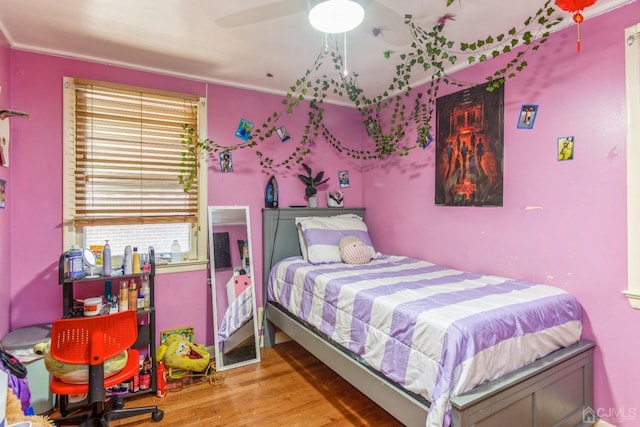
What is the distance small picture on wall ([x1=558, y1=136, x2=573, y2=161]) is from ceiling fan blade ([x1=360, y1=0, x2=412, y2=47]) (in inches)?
45.4

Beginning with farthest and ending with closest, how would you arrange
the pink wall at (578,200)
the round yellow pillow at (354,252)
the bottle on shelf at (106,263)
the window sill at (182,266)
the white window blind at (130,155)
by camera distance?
the round yellow pillow at (354,252), the window sill at (182,266), the white window blind at (130,155), the bottle on shelf at (106,263), the pink wall at (578,200)

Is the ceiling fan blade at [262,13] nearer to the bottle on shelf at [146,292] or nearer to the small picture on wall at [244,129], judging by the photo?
the small picture on wall at [244,129]

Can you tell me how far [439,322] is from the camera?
4.83ft

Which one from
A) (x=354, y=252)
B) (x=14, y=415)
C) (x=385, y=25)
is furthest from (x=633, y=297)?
(x=14, y=415)

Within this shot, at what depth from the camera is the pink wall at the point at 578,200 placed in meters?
1.81

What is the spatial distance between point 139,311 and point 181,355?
477mm

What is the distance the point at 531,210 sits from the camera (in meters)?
2.21

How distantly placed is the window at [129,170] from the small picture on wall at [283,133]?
2.30 feet

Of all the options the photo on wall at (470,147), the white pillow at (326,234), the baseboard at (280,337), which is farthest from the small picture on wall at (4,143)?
the photo on wall at (470,147)

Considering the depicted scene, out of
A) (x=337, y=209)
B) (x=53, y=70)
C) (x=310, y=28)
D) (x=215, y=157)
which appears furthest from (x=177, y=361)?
(x=310, y=28)

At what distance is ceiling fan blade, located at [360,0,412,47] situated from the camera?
1.85 metres

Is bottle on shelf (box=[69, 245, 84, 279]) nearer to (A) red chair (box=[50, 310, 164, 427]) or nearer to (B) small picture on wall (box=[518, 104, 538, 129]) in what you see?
(A) red chair (box=[50, 310, 164, 427])

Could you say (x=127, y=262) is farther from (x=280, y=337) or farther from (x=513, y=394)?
(x=513, y=394)

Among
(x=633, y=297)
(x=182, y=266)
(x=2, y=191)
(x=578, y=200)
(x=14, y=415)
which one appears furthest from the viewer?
(x=182, y=266)
